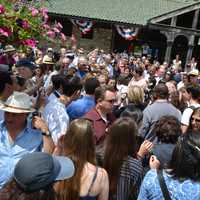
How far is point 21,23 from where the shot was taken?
461cm

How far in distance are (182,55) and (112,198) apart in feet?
77.7

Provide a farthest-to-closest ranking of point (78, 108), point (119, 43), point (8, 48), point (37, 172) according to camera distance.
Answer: point (119, 43) < point (78, 108) < point (8, 48) < point (37, 172)

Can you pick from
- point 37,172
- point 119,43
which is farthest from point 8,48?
point 119,43

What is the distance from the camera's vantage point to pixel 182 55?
2667cm

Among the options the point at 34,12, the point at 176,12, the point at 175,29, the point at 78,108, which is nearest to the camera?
the point at 34,12

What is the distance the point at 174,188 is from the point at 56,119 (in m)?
1.94

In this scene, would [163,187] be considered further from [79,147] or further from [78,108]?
[78,108]

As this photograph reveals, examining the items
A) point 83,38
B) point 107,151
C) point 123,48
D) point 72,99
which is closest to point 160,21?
point 123,48

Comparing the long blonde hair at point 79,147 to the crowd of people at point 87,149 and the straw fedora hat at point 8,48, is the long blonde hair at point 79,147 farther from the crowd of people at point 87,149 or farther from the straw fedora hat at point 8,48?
the straw fedora hat at point 8,48

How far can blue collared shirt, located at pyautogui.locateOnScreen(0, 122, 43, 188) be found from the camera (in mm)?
3344

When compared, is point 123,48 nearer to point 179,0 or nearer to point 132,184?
point 179,0

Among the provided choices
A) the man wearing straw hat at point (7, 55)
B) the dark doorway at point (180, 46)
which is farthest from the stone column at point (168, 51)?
the man wearing straw hat at point (7, 55)

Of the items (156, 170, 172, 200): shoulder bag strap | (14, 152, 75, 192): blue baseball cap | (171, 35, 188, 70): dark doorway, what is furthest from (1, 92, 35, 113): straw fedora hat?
(171, 35, 188, 70): dark doorway

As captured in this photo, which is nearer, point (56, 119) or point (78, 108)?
point (56, 119)
